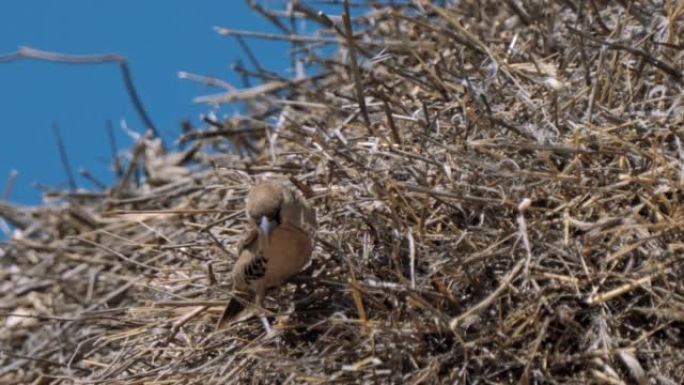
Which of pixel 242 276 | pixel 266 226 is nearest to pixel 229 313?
pixel 242 276

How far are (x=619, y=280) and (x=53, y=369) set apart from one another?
1754mm

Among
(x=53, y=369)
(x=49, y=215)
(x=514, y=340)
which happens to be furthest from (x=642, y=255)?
(x=49, y=215)

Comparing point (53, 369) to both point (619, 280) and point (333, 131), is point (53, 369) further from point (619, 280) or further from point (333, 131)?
point (619, 280)

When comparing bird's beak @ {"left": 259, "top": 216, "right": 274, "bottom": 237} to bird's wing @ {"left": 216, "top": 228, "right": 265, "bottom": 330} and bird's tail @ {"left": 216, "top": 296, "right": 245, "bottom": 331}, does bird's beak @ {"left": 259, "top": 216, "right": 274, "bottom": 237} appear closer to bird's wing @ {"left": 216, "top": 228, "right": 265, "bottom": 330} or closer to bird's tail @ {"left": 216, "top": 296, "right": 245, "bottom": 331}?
bird's wing @ {"left": 216, "top": 228, "right": 265, "bottom": 330}

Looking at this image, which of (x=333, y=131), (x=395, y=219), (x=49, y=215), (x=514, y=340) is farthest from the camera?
(x=49, y=215)

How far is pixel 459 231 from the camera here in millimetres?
4016

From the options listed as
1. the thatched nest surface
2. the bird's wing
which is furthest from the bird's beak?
the thatched nest surface

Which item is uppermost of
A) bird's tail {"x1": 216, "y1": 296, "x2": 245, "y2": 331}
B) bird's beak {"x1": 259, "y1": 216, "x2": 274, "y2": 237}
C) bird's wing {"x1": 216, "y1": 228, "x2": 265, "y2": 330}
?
bird's beak {"x1": 259, "y1": 216, "x2": 274, "y2": 237}

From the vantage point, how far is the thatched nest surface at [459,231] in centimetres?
380

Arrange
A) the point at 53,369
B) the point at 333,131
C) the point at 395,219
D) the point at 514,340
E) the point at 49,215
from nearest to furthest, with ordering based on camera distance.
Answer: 1. the point at 514,340
2. the point at 395,219
3. the point at 333,131
4. the point at 53,369
5. the point at 49,215

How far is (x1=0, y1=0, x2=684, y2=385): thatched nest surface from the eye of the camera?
12.5 feet

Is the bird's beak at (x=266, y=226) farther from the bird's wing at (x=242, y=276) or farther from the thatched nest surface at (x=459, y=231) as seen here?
the thatched nest surface at (x=459, y=231)

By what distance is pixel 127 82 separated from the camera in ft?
20.2

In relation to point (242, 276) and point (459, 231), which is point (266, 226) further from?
point (459, 231)
